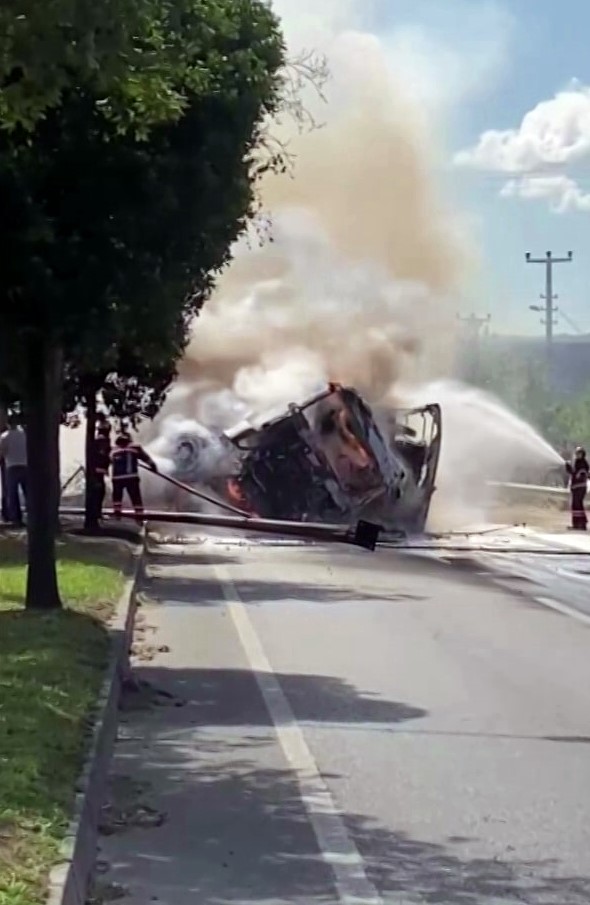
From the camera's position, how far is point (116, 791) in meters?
8.72

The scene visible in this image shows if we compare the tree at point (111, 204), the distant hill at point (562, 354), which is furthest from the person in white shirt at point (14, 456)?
the distant hill at point (562, 354)

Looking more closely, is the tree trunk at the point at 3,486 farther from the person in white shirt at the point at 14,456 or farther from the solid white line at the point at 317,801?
the solid white line at the point at 317,801

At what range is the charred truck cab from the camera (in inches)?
1204

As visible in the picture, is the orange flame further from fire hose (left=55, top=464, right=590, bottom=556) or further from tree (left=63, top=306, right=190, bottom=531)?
tree (left=63, top=306, right=190, bottom=531)

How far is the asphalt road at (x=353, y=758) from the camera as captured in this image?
7.22 meters

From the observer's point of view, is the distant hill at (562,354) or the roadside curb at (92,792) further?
the distant hill at (562,354)

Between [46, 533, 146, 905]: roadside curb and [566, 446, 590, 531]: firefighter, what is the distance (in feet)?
74.3

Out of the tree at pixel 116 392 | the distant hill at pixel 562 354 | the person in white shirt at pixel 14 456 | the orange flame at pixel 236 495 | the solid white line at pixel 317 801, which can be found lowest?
the solid white line at pixel 317 801

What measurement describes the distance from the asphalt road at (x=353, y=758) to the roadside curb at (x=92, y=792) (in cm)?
12

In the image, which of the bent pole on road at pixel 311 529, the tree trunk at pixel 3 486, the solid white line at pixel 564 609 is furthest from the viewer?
the tree trunk at pixel 3 486

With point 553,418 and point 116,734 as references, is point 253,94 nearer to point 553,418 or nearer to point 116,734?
point 116,734

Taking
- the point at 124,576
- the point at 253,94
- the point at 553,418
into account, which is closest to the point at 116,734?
the point at 253,94

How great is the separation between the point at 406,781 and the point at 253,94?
20.6 ft

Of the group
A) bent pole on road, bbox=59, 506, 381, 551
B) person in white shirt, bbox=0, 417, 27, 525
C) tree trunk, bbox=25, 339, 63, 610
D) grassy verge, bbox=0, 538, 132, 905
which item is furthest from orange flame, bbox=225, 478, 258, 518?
tree trunk, bbox=25, 339, 63, 610
